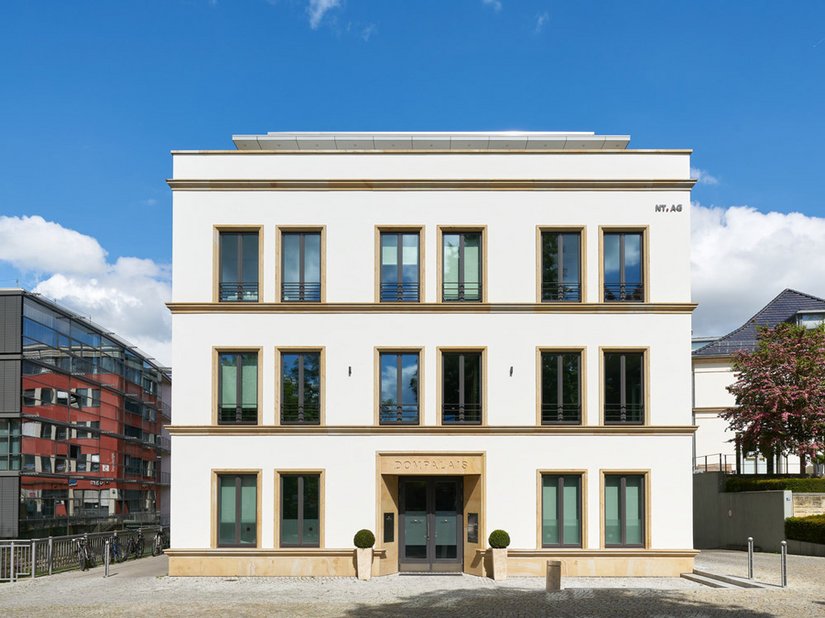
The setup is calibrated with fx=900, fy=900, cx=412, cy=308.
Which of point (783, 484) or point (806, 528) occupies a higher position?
point (783, 484)

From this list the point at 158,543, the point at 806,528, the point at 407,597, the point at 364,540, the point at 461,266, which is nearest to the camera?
the point at 407,597

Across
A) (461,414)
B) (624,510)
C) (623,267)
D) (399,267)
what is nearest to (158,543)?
(461,414)

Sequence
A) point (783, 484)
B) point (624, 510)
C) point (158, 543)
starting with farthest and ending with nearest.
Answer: point (158, 543), point (783, 484), point (624, 510)

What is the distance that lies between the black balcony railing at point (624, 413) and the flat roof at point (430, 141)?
8.01 meters

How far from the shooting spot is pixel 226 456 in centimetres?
2459

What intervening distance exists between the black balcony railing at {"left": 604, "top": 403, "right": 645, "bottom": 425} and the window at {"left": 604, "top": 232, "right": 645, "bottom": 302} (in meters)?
2.96

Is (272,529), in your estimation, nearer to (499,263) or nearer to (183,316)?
(183,316)

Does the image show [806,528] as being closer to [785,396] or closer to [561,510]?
[785,396]

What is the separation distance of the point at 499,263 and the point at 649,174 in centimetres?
494

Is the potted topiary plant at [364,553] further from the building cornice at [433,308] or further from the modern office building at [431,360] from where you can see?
the building cornice at [433,308]

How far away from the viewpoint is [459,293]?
25.3 m

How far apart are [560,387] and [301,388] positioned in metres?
7.18

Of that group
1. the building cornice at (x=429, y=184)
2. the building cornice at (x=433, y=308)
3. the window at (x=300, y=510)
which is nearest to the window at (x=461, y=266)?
A: the building cornice at (x=433, y=308)

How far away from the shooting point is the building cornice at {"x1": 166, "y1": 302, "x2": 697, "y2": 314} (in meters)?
24.9
